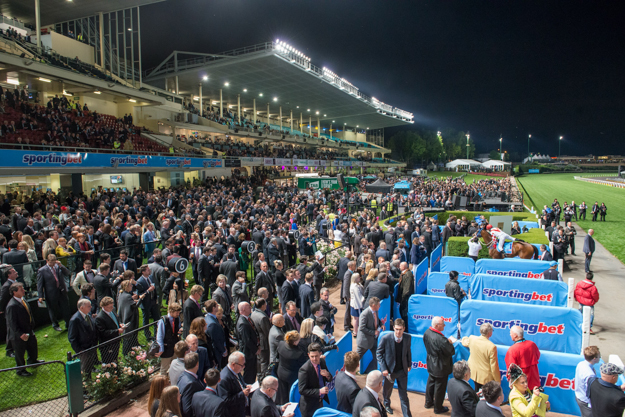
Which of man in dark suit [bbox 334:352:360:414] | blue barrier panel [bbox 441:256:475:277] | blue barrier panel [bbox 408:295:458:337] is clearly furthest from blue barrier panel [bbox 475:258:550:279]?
man in dark suit [bbox 334:352:360:414]

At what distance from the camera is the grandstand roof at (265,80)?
33812mm

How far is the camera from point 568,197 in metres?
34.4

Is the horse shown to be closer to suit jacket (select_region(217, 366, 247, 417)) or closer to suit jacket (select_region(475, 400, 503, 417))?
suit jacket (select_region(475, 400, 503, 417))

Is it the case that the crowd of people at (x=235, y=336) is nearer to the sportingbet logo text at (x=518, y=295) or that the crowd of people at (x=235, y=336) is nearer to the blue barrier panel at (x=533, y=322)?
the blue barrier panel at (x=533, y=322)

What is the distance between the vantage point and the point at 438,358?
4961mm

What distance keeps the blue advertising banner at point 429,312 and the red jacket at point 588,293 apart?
2.89 metres

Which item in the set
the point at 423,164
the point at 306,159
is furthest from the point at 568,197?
the point at 423,164

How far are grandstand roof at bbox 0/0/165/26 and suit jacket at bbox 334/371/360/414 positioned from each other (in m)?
31.7

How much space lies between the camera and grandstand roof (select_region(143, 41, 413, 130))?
33.8 metres

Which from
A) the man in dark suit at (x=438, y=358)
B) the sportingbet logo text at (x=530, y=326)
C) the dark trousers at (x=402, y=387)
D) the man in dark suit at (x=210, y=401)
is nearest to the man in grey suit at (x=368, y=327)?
the dark trousers at (x=402, y=387)

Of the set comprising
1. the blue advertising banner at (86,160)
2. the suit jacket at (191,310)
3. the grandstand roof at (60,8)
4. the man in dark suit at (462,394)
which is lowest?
the man in dark suit at (462,394)

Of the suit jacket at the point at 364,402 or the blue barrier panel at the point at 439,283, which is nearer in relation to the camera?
the suit jacket at the point at 364,402

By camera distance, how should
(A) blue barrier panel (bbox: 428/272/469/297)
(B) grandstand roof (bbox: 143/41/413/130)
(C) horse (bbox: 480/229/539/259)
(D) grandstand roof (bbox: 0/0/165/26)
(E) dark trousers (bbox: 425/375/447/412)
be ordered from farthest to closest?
(B) grandstand roof (bbox: 143/41/413/130) → (D) grandstand roof (bbox: 0/0/165/26) → (C) horse (bbox: 480/229/539/259) → (A) blue barrier panel (bbox: 428/272/469/297) → (E) dark trousers (bbox: 425/375/447/412)

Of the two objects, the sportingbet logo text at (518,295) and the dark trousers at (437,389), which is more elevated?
the sportingbet logo text at (518,295)
